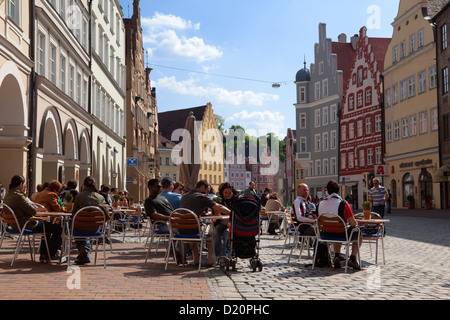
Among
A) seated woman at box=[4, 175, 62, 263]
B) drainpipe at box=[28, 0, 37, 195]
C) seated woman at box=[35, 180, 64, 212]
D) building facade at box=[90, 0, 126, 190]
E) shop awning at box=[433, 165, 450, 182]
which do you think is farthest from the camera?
shop awning at box=[433, 165, 450, 182]

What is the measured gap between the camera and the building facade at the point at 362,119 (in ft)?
178

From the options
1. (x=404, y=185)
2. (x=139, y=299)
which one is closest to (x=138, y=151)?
(x=404, y=185)

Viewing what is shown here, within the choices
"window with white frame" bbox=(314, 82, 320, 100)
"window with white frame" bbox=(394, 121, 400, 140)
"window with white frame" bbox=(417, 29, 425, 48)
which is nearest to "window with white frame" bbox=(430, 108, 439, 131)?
"window with white frame" bbox=(417, 29, 425, 48)

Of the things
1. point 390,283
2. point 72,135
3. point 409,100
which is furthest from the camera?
point 409,100

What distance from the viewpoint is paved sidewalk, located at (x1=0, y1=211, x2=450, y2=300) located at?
22.9 ft

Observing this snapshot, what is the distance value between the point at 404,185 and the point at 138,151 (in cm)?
2414

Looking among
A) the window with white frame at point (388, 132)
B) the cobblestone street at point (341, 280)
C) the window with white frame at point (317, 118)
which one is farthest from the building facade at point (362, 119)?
the cobblestone street at point (341, 280)

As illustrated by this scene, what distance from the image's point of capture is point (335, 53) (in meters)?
66.8

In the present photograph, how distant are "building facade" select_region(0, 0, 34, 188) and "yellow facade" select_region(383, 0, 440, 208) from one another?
95.8 feet

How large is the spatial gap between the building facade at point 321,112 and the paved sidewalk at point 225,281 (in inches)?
2115

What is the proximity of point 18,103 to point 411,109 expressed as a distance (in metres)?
33.1

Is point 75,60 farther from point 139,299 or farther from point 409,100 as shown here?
point 409,100

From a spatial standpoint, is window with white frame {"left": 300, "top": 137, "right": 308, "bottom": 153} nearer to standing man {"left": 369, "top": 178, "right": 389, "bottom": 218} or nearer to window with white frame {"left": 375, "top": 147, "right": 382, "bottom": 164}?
window with white frame {"left": 375, "top": 147, "right": 382, "bottom": 164}

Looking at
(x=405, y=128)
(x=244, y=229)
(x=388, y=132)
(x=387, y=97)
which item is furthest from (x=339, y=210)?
(x=387, y=97)
